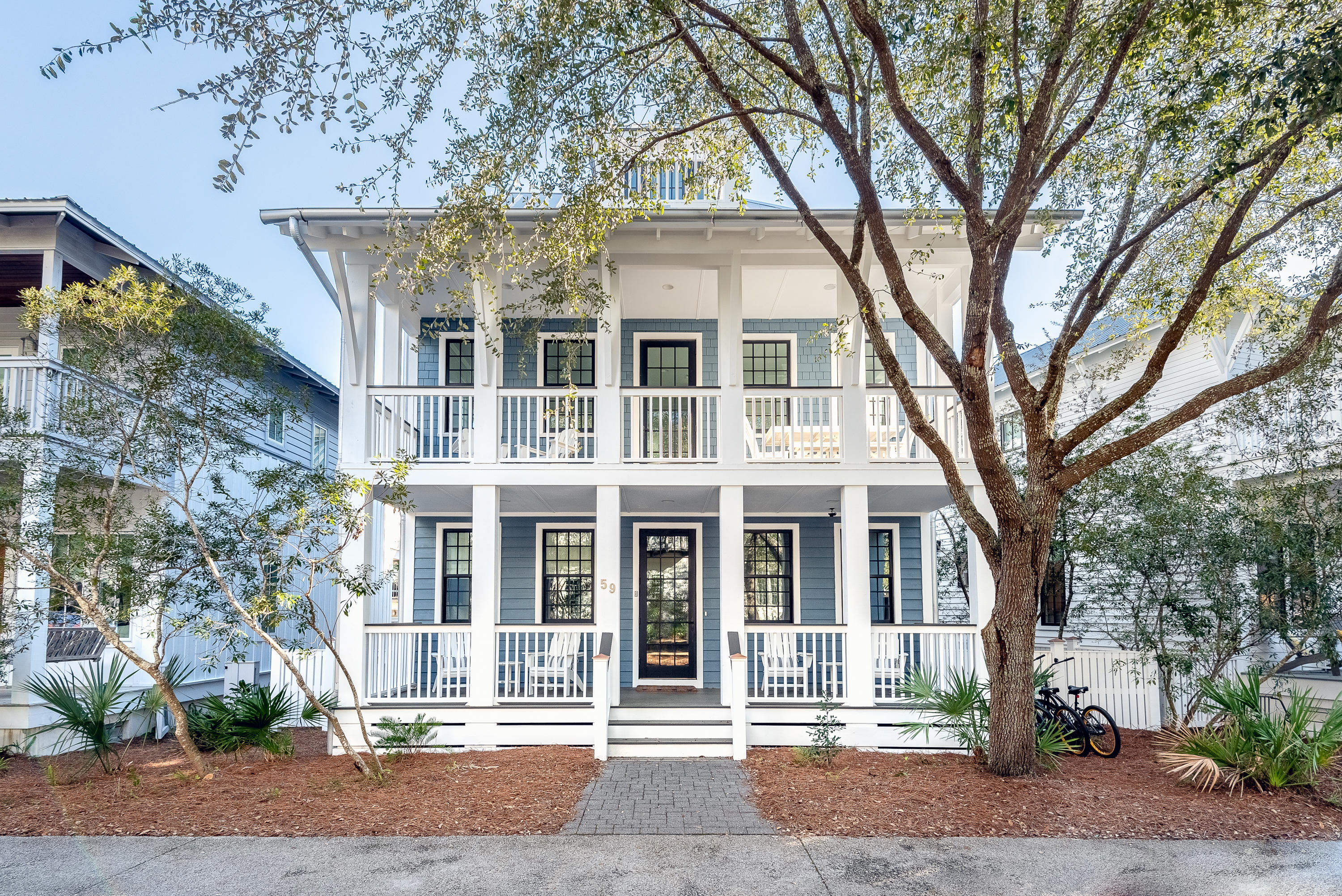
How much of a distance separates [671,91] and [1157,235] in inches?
232

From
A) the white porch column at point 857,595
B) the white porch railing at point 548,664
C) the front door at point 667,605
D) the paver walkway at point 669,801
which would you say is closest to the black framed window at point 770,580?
the front door at point 667,605

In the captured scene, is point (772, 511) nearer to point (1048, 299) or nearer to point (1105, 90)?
point (1048, 299)

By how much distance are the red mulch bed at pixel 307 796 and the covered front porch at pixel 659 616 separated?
34.1 inches

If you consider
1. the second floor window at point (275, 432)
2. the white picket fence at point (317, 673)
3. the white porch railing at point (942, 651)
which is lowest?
the white picket fence at point (317, 673)

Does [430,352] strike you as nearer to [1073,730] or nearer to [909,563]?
[909,563]

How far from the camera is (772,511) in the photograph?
1238 centimetres

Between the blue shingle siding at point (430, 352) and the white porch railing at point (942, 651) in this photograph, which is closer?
the white porch railing at point (942, 651)

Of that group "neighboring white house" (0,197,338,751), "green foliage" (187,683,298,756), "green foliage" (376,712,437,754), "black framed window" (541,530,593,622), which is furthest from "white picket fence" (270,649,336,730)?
"black framed window" (541,530,593,622)

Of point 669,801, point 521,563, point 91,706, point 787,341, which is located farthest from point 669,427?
point 91,706

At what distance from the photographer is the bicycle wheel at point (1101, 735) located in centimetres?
920

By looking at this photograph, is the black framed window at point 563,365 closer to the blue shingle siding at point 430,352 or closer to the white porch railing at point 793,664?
the blue shingle siding at point 430,352

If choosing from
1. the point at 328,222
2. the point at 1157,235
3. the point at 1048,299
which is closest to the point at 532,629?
the point at 328,222

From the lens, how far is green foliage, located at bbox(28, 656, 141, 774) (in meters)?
8.28

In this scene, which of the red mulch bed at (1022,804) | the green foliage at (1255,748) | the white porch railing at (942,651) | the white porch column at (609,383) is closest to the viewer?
the red mulch bed at (1022,804)
